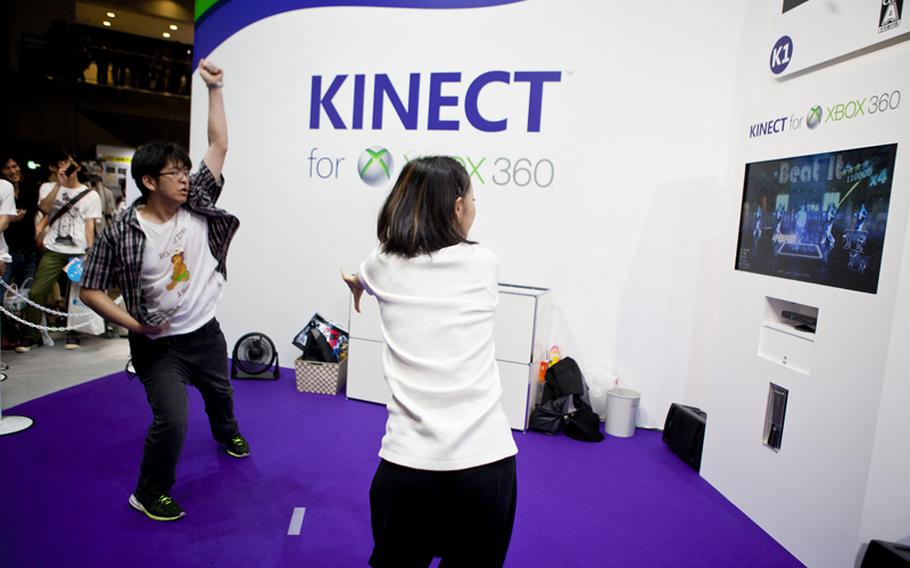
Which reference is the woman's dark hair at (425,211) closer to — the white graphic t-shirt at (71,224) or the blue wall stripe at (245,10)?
the blue wall stripe at (245,10)

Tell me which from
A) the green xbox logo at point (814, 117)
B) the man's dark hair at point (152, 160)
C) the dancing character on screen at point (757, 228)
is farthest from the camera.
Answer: the dancing character on screen at point (757, 228)

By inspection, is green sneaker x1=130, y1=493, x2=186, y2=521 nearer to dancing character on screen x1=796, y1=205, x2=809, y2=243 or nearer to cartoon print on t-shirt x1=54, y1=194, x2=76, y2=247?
dancing character on screen x1=796, y1=205, x2=809, y2=243

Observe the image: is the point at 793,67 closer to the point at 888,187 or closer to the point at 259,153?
the point at 888,187

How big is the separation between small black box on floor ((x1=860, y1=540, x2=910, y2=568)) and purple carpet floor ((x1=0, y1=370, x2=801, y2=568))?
19.3 inches

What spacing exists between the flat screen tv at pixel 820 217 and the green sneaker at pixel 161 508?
3055 mm

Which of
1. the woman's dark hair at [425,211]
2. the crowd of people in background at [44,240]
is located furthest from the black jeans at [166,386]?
the crowd of people in background at [44,240]

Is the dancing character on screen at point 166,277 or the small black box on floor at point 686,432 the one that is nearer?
the dancing character on screen at point 166,277

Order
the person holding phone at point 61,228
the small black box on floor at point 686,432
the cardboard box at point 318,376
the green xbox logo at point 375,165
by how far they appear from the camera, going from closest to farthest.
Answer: the small black box on floor at point 686,432, the cardboard box at point 318,376, the green xbox logo at point 375,165, the person holding phone at point 61,228

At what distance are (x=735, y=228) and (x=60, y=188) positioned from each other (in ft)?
18.4

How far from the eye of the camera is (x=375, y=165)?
4.66 m

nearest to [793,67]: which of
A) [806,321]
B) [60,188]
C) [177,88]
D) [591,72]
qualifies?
[806,321]

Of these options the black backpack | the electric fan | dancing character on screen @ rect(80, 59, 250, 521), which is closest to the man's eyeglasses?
dancing character on screen @ rect(80, 59, 250, 521)

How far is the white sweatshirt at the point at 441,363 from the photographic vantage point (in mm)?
1188

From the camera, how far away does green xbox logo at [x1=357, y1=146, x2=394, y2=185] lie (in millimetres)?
4629
